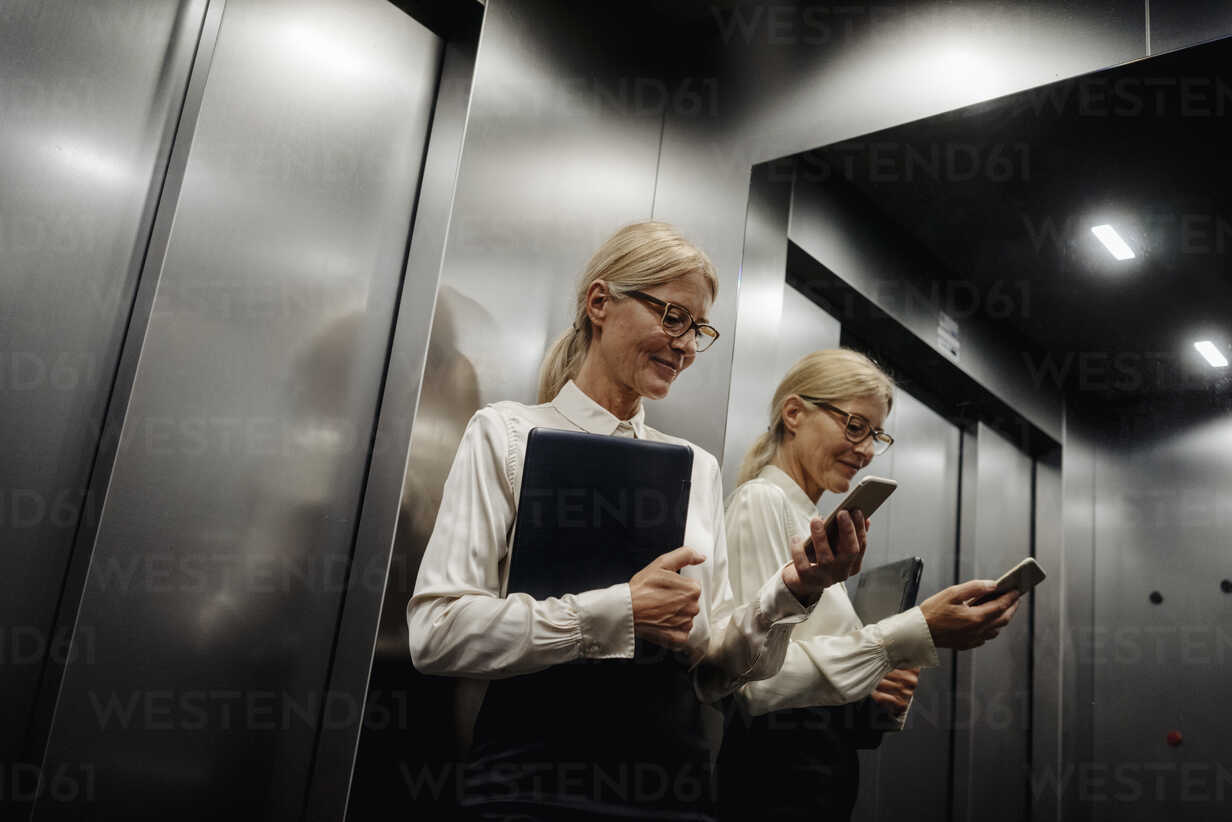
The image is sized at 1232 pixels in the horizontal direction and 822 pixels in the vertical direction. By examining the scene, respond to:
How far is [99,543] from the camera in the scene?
1838mm

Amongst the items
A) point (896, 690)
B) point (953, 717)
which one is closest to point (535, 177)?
point (896, 690)

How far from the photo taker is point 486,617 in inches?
61.4

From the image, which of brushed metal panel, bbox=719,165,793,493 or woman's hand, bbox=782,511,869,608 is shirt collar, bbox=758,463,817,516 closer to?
brushed metal panel, bbox=719,165,793,493

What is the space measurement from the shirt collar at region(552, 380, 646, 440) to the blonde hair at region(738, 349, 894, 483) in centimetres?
60

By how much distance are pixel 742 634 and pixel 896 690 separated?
56 centimetres

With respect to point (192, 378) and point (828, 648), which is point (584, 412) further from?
point (192, 378)

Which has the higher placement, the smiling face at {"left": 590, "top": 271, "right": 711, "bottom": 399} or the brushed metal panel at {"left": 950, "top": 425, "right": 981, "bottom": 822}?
the smiling face at {"left": 590, "top": 271, "right": 711, "bottom": 399}

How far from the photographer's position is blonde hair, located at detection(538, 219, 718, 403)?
198cm

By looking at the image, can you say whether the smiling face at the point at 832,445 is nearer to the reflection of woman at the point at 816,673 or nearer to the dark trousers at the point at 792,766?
the reflection of woman at the point at 816,673

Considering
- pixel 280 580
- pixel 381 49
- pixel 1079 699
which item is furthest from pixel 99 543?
pixel 1079 699

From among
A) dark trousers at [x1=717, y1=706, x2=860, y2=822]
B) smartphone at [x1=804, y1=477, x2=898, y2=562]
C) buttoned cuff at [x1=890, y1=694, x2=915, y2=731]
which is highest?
smartphone at [x1=804, y1=477, x2=898, y2=562]

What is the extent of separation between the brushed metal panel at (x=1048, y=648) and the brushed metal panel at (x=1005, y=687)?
0.02 m

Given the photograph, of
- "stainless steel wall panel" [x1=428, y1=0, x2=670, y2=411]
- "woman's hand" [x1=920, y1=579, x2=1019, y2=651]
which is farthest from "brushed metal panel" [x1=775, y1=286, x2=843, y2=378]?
"woman's hand" [x1=920, y1=579, x2=1019, y2=651]

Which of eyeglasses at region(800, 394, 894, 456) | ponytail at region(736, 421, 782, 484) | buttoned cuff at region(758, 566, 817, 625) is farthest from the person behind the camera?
ponytail at region(736, 421, 782, 484)
